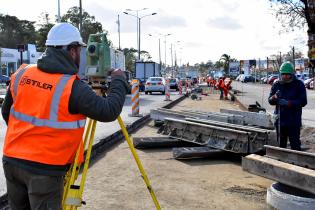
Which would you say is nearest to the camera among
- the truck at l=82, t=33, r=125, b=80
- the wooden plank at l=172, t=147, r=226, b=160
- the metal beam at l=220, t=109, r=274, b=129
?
the truck at l=82, t=33, r=125, b=80

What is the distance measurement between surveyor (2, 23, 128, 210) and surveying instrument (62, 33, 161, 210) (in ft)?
0.65

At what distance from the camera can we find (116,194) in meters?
6.65

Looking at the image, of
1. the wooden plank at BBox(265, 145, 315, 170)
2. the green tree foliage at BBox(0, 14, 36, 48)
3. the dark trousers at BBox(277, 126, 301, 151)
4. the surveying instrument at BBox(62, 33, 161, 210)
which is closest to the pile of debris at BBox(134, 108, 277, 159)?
the dark trousers at BBox(277, 126, 301, 151)

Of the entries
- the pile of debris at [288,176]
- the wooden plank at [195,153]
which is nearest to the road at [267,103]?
the wooden plank at [195,153]

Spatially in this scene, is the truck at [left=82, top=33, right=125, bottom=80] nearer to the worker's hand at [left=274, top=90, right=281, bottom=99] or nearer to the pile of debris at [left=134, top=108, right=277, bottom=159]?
the worker's hand at [left=274, top=90, right=281, bottom=99]

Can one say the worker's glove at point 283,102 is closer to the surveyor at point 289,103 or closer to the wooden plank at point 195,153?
the surveyor at point 289,103

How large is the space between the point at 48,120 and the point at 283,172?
3401mm

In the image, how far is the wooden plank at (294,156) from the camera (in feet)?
19.9

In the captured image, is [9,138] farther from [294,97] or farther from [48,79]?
[294,97]

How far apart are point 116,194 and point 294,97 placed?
318 cm

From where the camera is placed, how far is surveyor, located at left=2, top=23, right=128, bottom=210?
2891 mm

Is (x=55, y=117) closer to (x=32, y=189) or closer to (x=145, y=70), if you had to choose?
(x=32, y=189)

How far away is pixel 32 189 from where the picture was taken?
2.90m

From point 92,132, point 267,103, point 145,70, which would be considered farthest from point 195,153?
point 145,70
